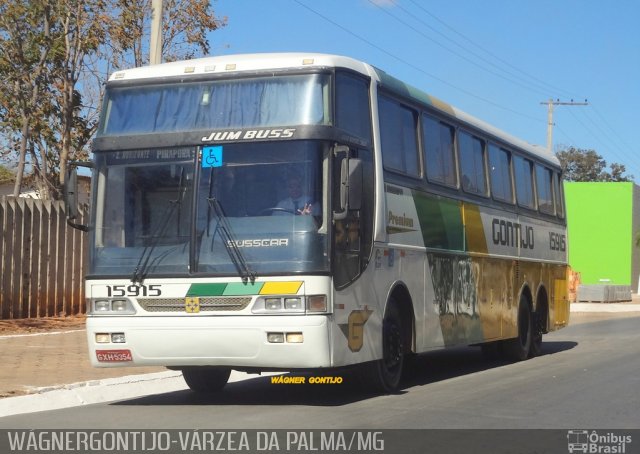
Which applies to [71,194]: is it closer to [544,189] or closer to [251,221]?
[251,221]

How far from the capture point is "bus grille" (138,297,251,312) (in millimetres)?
10461

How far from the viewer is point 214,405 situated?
11.2 metres

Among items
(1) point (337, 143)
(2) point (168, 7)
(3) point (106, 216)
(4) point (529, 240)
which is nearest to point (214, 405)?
(3) point (106, 216)

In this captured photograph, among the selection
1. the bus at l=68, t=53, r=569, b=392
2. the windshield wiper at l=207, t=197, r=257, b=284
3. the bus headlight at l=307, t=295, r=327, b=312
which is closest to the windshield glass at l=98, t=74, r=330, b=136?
the bus at l=68, t=53, r=569, b=392

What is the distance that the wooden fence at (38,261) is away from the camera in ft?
61.9

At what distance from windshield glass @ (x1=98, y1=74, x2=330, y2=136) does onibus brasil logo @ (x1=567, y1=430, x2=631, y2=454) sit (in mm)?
3920

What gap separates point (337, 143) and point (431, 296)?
3.33m

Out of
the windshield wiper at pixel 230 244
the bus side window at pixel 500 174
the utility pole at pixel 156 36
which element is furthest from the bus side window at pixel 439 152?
the utility pole at pixel 156 36

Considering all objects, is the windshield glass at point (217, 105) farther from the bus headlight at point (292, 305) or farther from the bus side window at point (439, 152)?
the bus side window at point (439, 152)

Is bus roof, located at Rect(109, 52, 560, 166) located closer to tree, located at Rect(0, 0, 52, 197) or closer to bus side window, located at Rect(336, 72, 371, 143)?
bus side window, located at Rect(336, 72, 371, 143)

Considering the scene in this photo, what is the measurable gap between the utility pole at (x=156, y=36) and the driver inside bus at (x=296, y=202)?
6.58 metres

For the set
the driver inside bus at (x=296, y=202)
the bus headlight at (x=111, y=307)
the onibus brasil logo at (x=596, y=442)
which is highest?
the driver inside bus at (x=296, y=202)

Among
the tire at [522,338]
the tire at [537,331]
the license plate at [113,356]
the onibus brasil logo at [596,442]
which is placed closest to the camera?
the onibus brasil logo at [596,442]

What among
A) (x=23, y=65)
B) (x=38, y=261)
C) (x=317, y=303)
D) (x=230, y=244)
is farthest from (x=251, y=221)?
(x=23, y=65)
